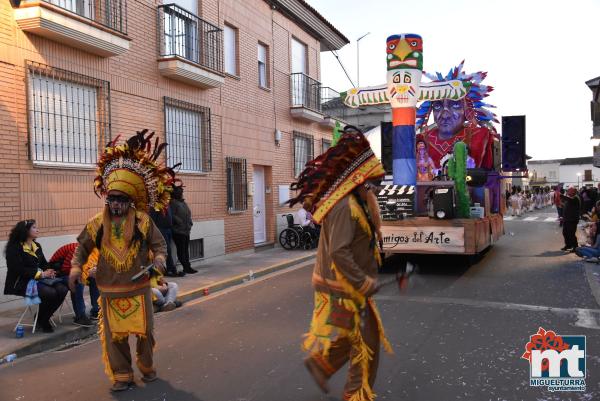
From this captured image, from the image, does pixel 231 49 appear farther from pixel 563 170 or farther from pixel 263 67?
pixel 563 170

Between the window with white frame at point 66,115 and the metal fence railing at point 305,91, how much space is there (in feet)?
25.9

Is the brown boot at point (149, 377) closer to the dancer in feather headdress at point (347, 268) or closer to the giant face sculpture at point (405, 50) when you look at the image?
the dancer in feather headdress at point (347, 268)

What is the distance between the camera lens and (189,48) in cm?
1162

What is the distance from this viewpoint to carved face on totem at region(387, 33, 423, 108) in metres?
10.5

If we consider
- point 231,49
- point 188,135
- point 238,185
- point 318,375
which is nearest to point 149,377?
point 318,375

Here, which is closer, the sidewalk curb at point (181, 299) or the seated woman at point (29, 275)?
the sidewalk curb at point (181, 299)

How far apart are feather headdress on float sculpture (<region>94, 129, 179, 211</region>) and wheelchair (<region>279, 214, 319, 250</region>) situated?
374 inches

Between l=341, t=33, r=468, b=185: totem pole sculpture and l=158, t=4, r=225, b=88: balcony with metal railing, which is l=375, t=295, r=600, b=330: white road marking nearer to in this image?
l=341, t=33, r=468, b=185: totem pole sculpture

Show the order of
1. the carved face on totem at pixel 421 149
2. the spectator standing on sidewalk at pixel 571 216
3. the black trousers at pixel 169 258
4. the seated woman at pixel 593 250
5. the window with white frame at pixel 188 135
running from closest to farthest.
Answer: the black trousers at pixel 169 258 < the seated woman at pixel 593 250 < the window with white frame at pixel 188 135 < the spectator standing on sidewalk at pixel 571 216 < the carved face on totem at pixel 421 149

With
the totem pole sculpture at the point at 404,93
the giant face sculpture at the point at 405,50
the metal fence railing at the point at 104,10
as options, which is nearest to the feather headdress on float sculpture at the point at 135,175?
the metal fence railing at the point at 104,10

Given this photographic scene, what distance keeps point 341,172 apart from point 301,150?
1350 cm

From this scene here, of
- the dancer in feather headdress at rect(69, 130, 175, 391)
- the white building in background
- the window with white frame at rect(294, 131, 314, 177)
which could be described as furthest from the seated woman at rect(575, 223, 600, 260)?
the white building in background

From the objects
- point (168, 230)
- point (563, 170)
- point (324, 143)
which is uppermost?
point (563, 170)

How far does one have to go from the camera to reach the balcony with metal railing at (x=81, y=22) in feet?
24.8
